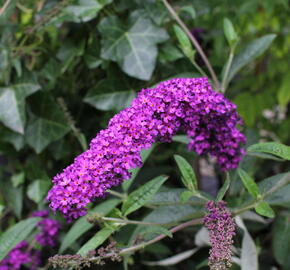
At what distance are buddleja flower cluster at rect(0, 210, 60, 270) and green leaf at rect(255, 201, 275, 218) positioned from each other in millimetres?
821

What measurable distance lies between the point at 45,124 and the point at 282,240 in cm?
101

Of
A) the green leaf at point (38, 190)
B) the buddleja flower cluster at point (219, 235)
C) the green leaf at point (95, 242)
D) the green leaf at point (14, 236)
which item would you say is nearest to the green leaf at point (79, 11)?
the green leaf at point (38, 190)

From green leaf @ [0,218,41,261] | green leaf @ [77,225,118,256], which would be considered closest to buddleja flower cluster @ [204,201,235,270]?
green leaf @ [77,225,118,256]

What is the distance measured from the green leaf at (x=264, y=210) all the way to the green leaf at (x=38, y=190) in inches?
39.9

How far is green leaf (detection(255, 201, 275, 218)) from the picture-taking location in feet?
4.22

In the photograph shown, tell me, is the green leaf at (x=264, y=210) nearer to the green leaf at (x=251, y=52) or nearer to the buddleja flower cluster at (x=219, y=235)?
the buddleja flower cluster at (x=219, y=235)

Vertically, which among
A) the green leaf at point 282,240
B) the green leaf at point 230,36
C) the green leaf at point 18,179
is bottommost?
the green leaf at point 282,240

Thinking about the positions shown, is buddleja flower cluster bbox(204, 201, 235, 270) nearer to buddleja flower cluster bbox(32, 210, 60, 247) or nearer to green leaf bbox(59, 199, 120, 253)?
green leaf bbox(59, 199, 120, 253)

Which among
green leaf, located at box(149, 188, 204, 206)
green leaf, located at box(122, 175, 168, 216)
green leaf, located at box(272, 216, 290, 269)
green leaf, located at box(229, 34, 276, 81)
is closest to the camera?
green leaf, located at box(122, 175, 168, 216)

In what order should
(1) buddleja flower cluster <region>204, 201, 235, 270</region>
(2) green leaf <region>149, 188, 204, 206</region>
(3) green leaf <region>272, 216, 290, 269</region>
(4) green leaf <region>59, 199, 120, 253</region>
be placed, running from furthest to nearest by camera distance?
(3) green leaf <region>272, 216, 290, 269</region> < (4) green leaf <region>59, 199, 120, 253</region> < (2) green leaf <region>149, 188, 204, 206</region> < (1) buddleja flower cluster <region>204, 201, 235, 270</region>

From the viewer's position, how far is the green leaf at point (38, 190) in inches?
81.4

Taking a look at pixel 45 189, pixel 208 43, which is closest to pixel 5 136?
pixel 45 189

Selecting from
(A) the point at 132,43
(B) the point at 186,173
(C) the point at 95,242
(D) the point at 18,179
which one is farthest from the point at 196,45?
(D) the point at 18,179

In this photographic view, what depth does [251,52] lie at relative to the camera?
6.23 ft
